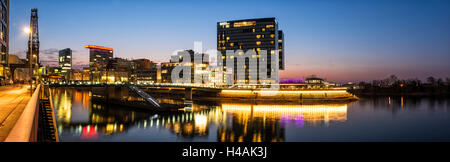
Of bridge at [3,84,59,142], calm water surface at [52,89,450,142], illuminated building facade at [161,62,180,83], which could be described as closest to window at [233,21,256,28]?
illuminated building facade at [161,62,180,83]

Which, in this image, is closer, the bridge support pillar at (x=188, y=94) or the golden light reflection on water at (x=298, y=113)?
the golden light reflection on water at (x=298, y=113)

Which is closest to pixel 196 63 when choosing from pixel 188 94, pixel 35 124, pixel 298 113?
pixel 188 94

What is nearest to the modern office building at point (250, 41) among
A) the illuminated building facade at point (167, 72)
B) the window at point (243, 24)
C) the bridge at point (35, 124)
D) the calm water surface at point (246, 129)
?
the window at point (243, 24)

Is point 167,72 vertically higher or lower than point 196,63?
lower

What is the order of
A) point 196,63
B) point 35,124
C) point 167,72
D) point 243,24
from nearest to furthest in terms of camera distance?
point 35,124
point 243,24
point 196,63
point 167,72

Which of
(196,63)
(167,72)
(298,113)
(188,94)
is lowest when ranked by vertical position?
(298,113)

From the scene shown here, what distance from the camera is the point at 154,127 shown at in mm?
42969

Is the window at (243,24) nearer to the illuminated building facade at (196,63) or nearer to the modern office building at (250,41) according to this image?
the modern office building at (250,41)

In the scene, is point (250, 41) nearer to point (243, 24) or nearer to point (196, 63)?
point (243, 24)

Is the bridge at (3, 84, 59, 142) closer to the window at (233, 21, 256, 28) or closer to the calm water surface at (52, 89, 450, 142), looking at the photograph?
the calm water surface at (52, 89, 450, 142)
